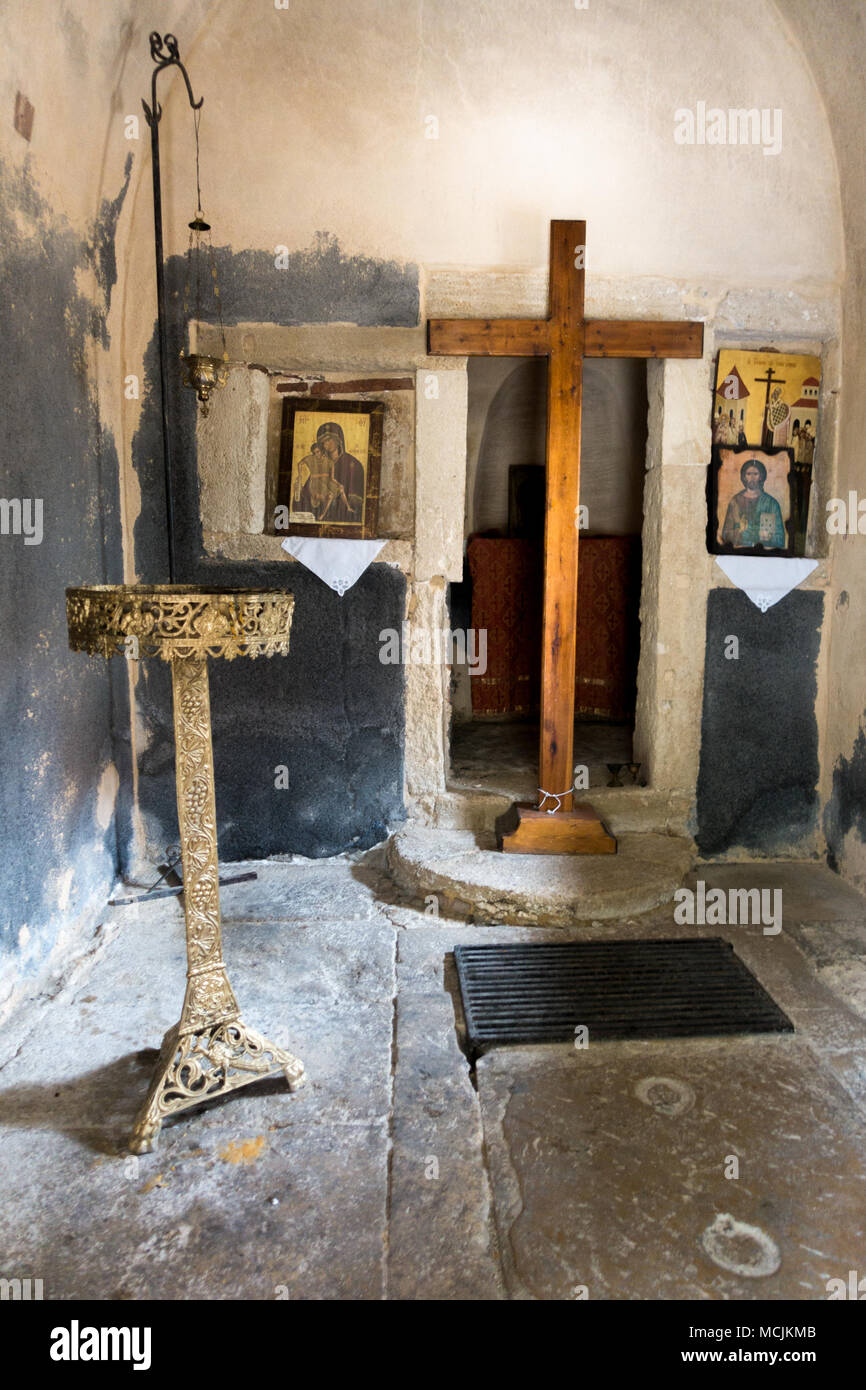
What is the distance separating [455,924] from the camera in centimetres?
→ 390

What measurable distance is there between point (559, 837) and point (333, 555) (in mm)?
1711

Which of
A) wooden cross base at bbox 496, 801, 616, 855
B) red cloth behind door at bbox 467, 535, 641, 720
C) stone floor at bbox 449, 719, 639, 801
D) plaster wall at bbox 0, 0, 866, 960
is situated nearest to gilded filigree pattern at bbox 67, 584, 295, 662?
plaster wall at bbox 0, 0, 866, 960

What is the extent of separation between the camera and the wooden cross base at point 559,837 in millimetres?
4129

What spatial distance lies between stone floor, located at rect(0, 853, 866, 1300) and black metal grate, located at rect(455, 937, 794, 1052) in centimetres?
7

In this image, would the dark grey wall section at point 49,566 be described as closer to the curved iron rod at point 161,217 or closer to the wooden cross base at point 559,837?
the curved iron rod at point 161,217

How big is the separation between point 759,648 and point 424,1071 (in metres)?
2.76

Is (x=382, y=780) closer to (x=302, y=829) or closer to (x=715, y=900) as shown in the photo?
(x=302, y=829)

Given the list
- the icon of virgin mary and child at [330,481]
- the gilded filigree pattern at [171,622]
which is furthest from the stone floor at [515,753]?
the gilded filigree pattern at [171,622]

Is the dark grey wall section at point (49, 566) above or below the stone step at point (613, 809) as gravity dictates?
above

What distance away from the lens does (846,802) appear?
437 centimetres

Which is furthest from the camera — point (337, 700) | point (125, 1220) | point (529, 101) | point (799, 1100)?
point (337, 700)

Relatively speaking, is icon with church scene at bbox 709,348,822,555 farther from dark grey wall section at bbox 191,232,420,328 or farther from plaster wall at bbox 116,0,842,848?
dark grey wall section at bbox 191,232,420,328

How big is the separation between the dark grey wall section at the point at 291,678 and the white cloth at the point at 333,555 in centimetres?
6

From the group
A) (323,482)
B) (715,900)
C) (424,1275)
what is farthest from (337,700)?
(424,1275)
